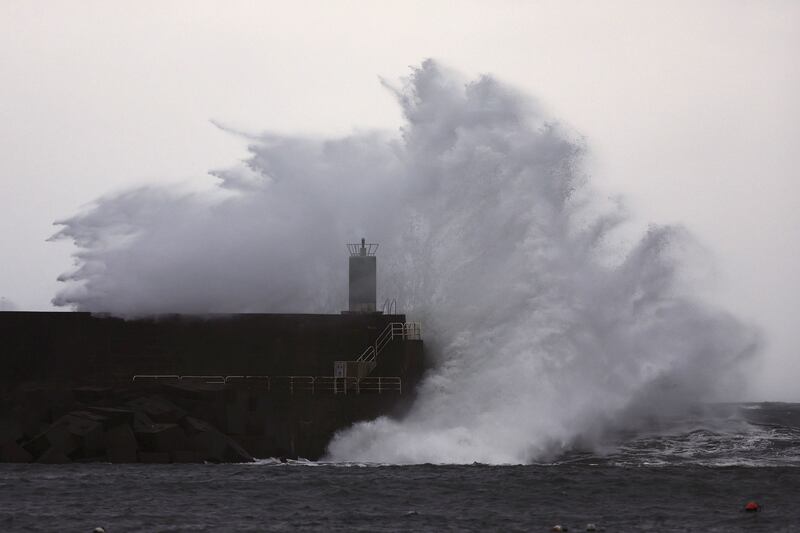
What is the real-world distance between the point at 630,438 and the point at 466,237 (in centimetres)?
772

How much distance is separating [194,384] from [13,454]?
5.04 meters

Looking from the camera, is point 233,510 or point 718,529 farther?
point 233,510

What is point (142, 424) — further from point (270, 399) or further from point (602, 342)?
point (602, 342)

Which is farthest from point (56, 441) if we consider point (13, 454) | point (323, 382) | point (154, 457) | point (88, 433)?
point (323, 382)

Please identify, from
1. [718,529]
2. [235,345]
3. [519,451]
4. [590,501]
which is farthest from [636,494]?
[235,345]

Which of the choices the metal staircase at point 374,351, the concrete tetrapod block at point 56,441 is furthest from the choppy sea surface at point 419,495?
the metal staircase at point 374,351

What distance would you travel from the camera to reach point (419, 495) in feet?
80.2

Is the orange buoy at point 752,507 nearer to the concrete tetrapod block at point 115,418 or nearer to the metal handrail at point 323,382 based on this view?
the metal handrail at point 323,382

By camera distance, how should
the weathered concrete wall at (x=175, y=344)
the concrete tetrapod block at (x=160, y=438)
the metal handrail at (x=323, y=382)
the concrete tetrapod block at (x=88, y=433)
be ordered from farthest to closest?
the weathered concrete wall at (x=175, y=344) < the metal handrail at (x=323, y=382) < the concrete tetrapod block at (x=160, y=438) < the concrete tetrapod block at (x=88, y=433)

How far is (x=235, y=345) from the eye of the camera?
113 feet

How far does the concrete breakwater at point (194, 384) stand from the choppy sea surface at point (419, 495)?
0.93 meters

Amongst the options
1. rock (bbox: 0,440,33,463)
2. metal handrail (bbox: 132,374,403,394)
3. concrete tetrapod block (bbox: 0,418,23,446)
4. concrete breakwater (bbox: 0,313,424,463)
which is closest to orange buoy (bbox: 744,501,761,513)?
concrete breakwater (bbox: 0,313,424,463)

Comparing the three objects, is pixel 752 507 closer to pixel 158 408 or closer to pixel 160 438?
pixel 160 438

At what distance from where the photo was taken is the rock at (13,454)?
2952 centimetres
